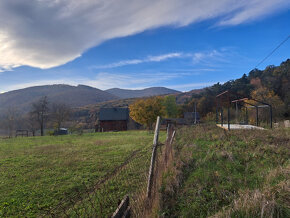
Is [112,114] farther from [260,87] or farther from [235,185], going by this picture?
[235,185]

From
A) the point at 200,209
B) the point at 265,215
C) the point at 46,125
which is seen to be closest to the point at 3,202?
the point at 200,209

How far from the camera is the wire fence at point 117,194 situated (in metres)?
3.14

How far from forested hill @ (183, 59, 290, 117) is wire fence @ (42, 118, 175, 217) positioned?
2948 cm

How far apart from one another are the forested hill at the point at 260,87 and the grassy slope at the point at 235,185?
2744 cm

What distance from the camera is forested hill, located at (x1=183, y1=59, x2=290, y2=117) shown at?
36781mm

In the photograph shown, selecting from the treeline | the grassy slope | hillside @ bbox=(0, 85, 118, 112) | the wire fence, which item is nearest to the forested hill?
the grassy slope

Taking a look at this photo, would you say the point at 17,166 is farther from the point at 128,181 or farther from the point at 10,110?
the point at 10,110

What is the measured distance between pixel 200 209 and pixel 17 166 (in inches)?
302

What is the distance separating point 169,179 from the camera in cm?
436

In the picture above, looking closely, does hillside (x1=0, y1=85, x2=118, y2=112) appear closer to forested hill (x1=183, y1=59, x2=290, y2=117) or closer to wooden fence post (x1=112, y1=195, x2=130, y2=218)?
forested hill (x1=183, y1=59, x2=290, y2=117)

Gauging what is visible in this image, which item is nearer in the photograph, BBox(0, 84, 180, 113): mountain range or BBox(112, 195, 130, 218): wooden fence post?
BBox(112, 195, 130, 218): wooden fence post

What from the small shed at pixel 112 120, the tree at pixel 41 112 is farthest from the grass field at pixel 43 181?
the small shed at pixel 112 120

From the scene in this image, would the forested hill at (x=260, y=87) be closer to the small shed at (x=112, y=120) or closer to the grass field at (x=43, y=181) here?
the small shed at (x=112, y=120)

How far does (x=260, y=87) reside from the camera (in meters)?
43.0
